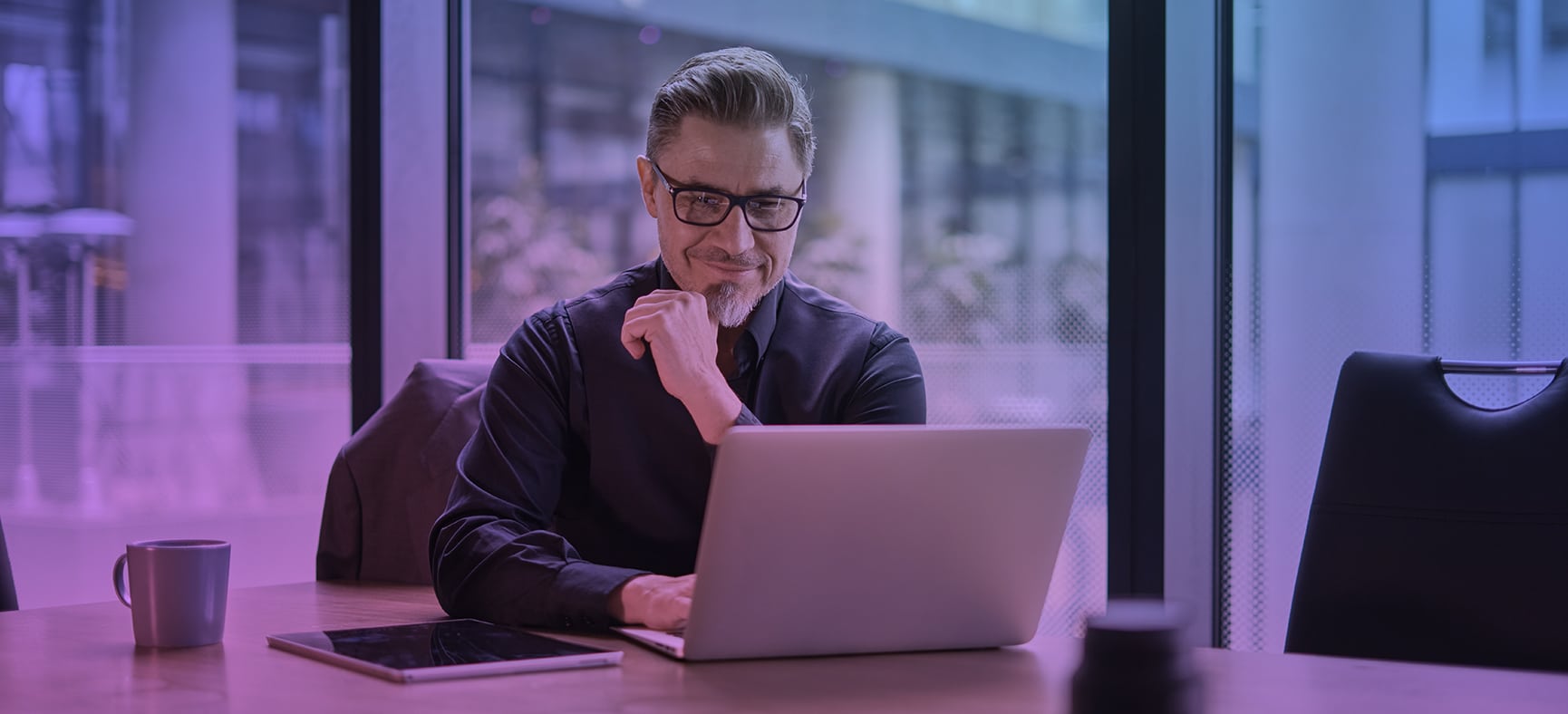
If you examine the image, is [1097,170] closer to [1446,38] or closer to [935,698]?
[1446,38]

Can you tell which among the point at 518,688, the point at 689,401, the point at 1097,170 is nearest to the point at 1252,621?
the point at 1097,170

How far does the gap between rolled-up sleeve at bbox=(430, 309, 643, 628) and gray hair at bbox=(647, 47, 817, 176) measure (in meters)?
0.34

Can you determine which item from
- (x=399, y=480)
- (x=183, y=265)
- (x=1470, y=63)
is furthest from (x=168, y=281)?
(x=1470, y=63)

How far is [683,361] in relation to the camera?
5.60ft

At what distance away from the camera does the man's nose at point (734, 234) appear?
1.88 m

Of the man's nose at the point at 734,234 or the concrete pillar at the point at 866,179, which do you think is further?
the concrete pillar at the point at 866,179

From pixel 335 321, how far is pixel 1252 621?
7.53ft

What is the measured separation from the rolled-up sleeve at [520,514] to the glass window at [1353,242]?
1184mm

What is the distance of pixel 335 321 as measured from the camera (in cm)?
333

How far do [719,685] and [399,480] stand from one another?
3.98 feet

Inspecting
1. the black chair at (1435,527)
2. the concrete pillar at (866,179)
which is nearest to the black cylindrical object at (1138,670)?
the black chair at (1435,527)

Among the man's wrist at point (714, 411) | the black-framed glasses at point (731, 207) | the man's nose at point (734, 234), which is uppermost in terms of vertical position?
the black-framed glasses at point (731, 207)

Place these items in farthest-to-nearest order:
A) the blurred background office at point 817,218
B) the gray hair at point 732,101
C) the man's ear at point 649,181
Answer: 1. the blurred background office at point 817,218
2. the man's ear at point 649,181
3. the gray hair at point 732,101

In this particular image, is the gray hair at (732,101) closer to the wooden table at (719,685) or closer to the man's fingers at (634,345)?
the man's fingers at (634,345)
